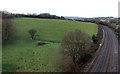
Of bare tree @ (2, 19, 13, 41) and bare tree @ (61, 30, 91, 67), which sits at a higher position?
bare tree @ (2, 19, 13, 41)

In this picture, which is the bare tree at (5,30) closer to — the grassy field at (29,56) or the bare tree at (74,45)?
the grassy field at (29,56)

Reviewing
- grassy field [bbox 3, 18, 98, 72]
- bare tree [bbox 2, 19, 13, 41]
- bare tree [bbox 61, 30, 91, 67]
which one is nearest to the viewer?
grassy field [bbox 3, 18, 98, 72]

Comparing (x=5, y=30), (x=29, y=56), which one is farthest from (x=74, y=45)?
(x=5, y=30)

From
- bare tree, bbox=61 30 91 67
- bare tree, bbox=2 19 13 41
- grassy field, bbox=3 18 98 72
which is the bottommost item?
grassy field, bbox=3 18 98 72

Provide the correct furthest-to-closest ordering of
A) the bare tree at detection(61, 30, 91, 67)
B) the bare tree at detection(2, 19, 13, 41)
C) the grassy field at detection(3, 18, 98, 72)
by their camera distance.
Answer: the bare tree at detection(2, 19, 13, 41), the bare tree at detection(61, 30, 91, 67), the grassy field at detection(3, 18, 98, 72)

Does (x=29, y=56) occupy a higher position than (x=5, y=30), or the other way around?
(x=5, y=30)

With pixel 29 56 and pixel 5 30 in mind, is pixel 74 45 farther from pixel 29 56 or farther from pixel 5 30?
pixel 5 30

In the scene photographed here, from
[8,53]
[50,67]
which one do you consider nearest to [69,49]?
[50,67]

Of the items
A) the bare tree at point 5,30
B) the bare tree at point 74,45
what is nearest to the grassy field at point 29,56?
the bare tree at point 5,30

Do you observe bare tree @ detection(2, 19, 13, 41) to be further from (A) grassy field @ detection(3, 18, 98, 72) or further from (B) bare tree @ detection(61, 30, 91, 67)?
(B) bare tree @ detection(61, 30, 91, 67)

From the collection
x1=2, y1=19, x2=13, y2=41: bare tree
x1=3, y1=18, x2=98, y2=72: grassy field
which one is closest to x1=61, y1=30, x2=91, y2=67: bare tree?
x1=3, y1=18, x2=98, y2=72: grassy field

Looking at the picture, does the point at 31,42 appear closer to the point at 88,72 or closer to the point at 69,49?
the point at 69,49
